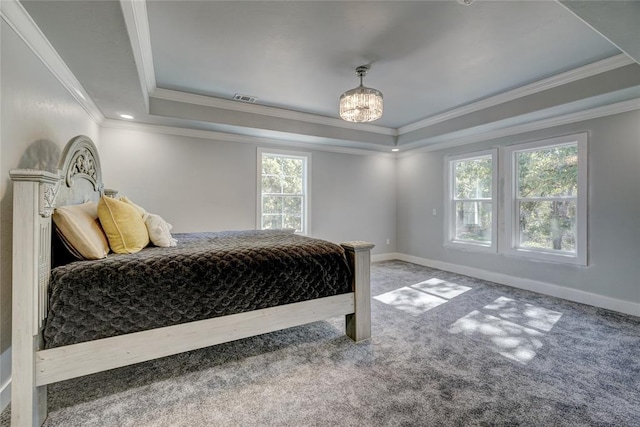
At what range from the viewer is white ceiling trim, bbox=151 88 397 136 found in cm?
344

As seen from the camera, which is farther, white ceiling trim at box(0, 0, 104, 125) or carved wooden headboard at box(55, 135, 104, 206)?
carved wooden headboard at box(55, 135, 104, 206)

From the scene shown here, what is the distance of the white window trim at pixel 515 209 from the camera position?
3.33 meters

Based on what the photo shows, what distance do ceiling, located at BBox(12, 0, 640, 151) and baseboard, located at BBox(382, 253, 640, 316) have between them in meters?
2.19

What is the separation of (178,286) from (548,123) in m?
4.61

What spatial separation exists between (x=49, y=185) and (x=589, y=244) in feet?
16.6

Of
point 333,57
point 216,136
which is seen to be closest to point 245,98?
point 216,136

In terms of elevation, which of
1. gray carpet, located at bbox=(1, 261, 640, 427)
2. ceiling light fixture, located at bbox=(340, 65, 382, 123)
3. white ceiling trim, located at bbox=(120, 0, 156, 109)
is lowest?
gray carpet, located at bbox=(1, 261, 640, 427)

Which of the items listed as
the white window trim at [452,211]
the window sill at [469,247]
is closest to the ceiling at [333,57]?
the white window trim at [452,211]

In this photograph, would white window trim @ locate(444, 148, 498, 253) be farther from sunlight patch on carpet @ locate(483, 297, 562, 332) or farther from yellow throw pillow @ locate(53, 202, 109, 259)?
yellow throw pillow @ locate(53, 202, 109, 259)

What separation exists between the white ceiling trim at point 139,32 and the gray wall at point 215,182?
1188 mm

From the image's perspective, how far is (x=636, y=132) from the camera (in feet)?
9.66

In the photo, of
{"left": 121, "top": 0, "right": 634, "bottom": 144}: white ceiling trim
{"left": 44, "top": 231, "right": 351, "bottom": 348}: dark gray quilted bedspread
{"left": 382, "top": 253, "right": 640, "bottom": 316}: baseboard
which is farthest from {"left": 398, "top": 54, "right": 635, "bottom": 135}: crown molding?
{"left": 44, "top": 231, "right": 351, "bottom": 348}: dark gray quilted bedspread

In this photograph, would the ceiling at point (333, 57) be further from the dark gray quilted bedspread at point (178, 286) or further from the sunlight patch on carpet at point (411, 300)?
the sunlight patch on carpet at point (411, 300)

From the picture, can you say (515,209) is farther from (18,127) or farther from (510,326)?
(18,127)
